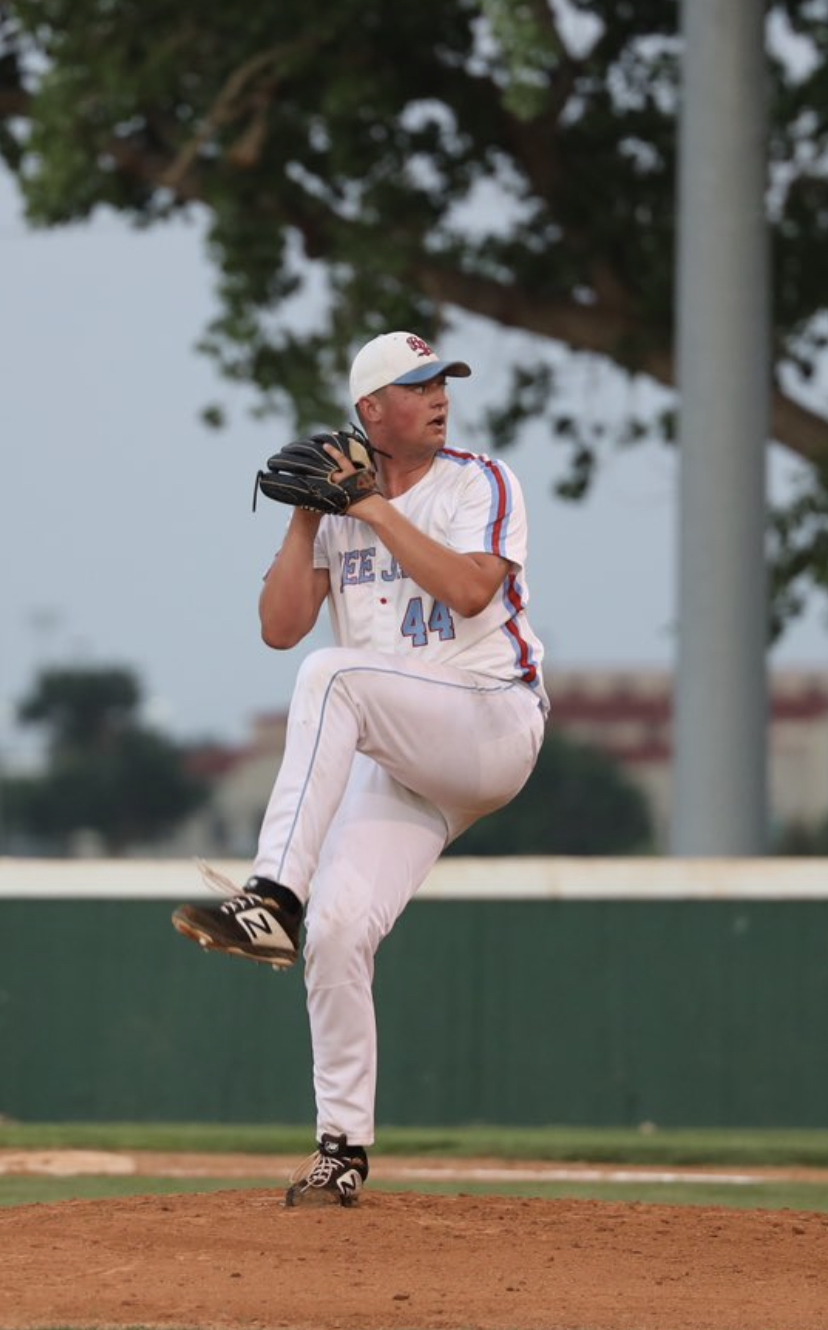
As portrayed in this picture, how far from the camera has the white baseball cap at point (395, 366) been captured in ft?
21.8

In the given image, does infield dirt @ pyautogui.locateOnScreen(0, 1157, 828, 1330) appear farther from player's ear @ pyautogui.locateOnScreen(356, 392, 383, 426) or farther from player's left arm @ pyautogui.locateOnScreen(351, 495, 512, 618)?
player's ear @ pyautogui.locateOnScreen(356, 392, 383, 426)

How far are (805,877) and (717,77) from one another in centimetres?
623

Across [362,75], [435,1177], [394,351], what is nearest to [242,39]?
[362,75]

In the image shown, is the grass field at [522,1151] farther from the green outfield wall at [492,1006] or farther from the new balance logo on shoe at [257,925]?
the new balance logo on shoe at [257,925]

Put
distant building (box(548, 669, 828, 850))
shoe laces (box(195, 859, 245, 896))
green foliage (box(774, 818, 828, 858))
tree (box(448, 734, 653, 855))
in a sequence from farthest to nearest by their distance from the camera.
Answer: distant building (box(548, 669, 828, 850))
tree (box(448, 734, 653, 855))
green foliage (box(774, 818, 828, 858))
shoe laces (box(195, 859, 245, 896))

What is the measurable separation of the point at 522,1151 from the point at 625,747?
83.4m

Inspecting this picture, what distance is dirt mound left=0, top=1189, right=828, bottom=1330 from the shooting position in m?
5.46

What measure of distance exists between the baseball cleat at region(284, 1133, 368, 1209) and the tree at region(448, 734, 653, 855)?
7444 centimetres

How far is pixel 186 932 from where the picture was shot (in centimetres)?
604

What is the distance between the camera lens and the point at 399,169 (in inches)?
816

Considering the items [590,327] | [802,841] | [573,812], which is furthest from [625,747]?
[590,327]

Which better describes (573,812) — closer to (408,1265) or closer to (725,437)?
(725,437)

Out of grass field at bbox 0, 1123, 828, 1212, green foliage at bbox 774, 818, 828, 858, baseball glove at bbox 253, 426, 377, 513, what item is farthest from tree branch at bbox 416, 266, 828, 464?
green foliage at bbox 774, 818, 828, 858

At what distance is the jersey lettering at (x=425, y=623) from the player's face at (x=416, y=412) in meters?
0.45
